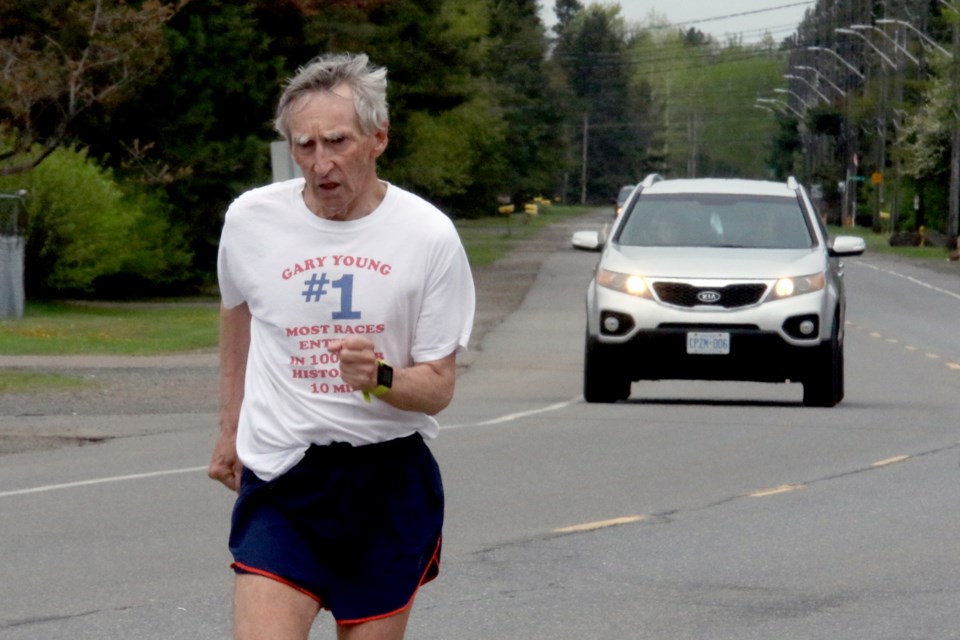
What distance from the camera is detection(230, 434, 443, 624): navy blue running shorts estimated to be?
4762 mm

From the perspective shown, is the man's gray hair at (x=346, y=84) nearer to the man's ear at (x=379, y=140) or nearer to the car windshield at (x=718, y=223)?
the man's ear at (x=379, y=140)

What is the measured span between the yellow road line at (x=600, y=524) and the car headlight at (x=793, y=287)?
6.03m

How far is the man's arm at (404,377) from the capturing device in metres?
4.49

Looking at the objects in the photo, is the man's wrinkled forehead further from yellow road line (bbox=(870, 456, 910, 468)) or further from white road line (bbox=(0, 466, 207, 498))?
yellow road line (bbox=(870, 456, 910, 468))

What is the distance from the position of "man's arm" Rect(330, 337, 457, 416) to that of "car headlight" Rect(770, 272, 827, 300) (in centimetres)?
1174

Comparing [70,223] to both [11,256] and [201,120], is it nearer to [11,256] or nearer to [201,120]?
[11,256]

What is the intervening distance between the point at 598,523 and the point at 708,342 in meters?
6.03

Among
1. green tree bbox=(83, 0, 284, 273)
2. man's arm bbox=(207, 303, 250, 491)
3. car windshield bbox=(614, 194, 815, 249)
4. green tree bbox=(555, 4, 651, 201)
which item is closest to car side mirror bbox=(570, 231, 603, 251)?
car windshield bbox=(614, 194, 815, 249)

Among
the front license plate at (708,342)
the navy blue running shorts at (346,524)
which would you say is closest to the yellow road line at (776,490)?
the front license plate at (708,342)

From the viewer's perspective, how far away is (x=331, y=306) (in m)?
4.71

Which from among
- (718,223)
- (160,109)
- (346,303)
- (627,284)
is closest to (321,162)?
(346,303)

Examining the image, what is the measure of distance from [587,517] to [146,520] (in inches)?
86.7

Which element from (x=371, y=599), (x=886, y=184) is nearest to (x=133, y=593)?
(x=371, y=599)

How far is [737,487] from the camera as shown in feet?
39.1
